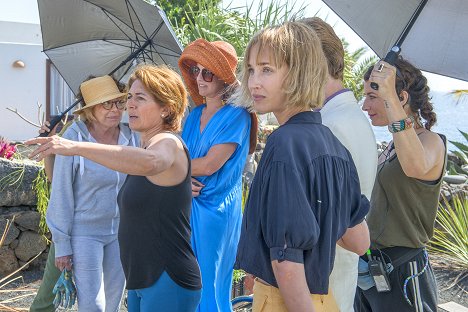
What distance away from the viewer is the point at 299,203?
166cm

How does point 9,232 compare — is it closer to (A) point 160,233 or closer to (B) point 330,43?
(A) point 160,233

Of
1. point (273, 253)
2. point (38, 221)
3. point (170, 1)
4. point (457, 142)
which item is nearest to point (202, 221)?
point (273, 253)

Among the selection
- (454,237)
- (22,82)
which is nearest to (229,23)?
(454,237)

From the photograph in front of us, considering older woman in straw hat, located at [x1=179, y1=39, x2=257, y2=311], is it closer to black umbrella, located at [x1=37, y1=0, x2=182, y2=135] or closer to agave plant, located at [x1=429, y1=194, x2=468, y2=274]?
black umbrella, located at [x1=37, y1=0, x2=182, y2=135]

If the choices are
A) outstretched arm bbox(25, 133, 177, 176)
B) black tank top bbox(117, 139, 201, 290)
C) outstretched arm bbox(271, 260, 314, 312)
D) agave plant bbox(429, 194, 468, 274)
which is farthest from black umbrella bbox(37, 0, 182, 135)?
agave plant bbox(429, 194, 468, 274)

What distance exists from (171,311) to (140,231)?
1.23ft

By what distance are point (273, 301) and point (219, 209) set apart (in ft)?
5.15

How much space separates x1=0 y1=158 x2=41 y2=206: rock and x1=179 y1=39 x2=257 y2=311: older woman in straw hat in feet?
8.07

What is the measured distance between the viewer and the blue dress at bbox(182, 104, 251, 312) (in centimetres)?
327

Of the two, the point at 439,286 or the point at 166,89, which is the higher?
the point at 166,89

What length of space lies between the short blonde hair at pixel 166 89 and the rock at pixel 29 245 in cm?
315

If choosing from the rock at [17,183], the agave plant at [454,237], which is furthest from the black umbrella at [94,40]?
the agave plant at [454,237]

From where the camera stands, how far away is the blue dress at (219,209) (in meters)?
3.27

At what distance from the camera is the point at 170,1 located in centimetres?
2450
